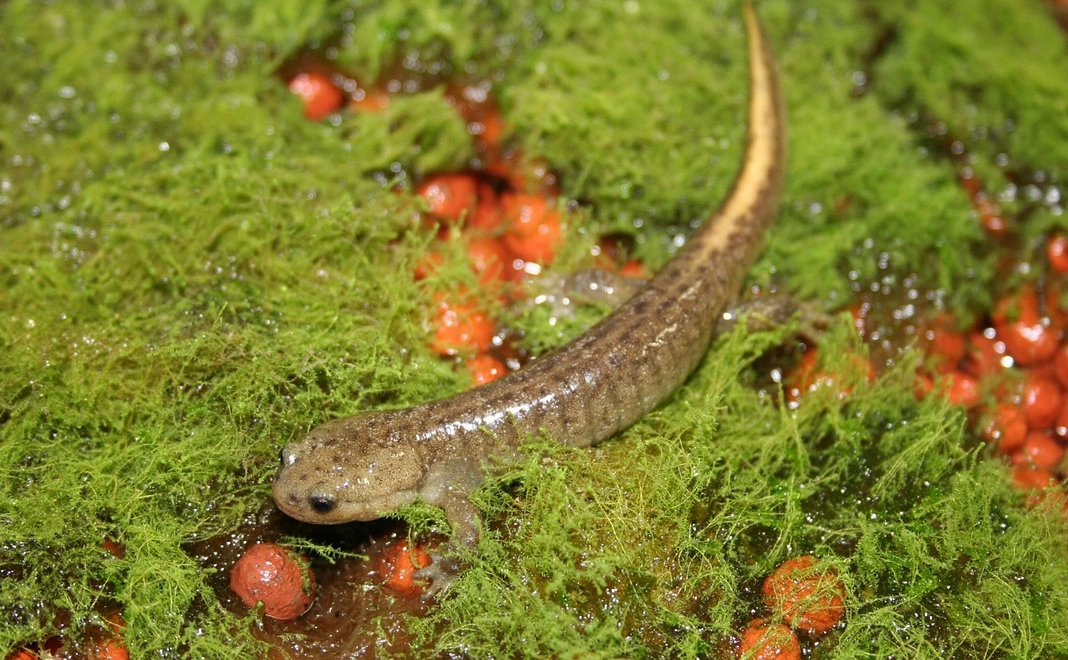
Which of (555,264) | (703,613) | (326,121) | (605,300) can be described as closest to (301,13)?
(326,121)

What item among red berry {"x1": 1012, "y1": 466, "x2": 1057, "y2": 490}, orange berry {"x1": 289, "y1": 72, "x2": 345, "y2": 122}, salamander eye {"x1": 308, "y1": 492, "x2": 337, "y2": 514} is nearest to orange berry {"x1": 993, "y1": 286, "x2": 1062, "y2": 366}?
red berry {"x1": 1012, "y1": 466, "x2": 1057, "y2": 490}

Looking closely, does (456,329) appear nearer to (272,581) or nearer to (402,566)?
(402,566)

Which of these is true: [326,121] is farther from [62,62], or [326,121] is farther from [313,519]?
[313,519]

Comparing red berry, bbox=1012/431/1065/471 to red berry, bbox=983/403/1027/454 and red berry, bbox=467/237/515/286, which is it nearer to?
red berry, bbox=983/403/1027/454

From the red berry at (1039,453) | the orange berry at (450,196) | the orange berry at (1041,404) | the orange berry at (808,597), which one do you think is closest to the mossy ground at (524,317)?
the orange berry at (808,597)

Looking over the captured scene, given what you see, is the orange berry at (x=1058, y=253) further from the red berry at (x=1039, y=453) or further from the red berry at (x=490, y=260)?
the red berry at (x=490, y=260)
